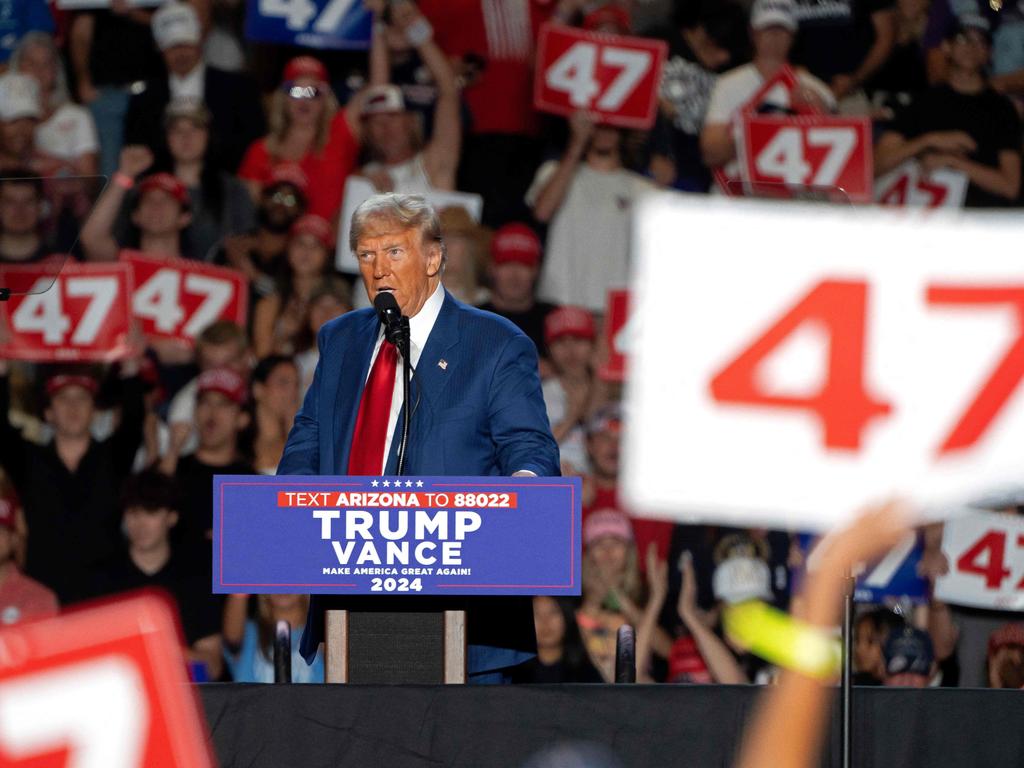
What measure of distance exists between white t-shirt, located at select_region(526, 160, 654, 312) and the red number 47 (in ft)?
17.9

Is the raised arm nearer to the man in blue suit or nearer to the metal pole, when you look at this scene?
the man in blue suit

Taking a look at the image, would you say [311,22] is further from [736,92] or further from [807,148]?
[807,148]

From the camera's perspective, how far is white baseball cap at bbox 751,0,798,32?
7.08 metres

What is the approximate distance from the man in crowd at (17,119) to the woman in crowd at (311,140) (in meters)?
0.84

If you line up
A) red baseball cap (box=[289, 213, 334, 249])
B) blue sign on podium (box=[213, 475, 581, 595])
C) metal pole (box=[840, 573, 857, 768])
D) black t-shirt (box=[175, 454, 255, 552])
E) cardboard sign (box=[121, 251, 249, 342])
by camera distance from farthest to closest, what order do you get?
red baseball cap (box=[289, 213, 334, 249]) → cardboard sign (box=[121, 251, 249, 342]) → black t-shirt (box=[175, 454, 255, 552]) → blue sign on podium (box=[213, 475, 581, 595]) → metal pole (box=[840, 573, 857, 768])

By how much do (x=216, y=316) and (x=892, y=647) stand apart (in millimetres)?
2726

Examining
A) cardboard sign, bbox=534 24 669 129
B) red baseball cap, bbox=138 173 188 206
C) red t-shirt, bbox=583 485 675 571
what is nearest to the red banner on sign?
red t-shirt, bbox=583 485 675 571

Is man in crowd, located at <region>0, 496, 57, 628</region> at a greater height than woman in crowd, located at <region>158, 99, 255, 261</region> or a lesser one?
lesser

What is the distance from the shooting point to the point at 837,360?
129cm

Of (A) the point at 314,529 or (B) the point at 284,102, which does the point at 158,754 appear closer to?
(A) the point at 314,529

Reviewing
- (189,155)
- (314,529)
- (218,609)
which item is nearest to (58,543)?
(218,609)

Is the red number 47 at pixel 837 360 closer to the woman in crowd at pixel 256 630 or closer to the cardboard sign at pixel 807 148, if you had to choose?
the woman in crowd at pixel 256 630

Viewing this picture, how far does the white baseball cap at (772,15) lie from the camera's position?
7082 millimetres

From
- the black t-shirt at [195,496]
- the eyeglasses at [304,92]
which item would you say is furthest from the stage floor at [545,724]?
the eyeglasses at [304,92]
